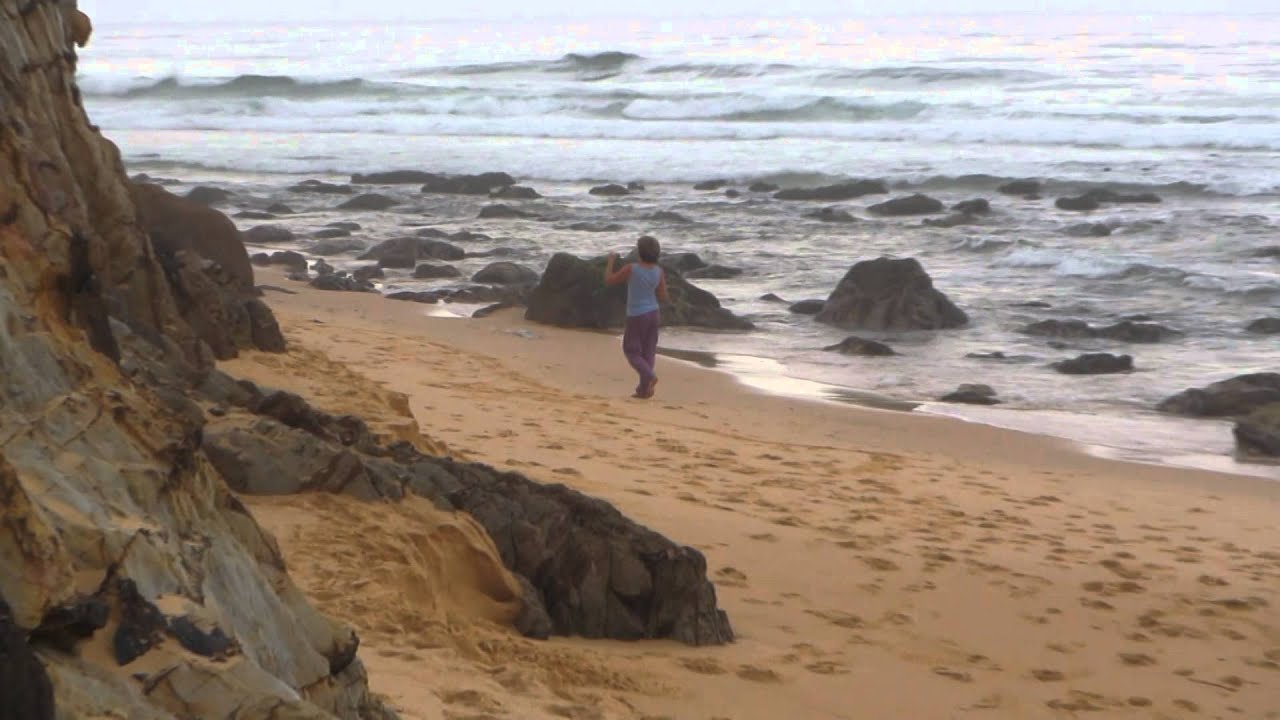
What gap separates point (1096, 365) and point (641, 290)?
372cm

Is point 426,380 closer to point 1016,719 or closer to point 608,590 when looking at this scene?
point 608,590

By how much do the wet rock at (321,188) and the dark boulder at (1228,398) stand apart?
1868 centimetres

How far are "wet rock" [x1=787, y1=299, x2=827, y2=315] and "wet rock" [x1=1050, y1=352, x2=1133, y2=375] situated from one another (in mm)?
3083

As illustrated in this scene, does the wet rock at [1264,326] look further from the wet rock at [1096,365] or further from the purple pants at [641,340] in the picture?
the purple pants at [641,340]

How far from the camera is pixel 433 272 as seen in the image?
1720 cm

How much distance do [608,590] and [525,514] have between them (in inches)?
17.6

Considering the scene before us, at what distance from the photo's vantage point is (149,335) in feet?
20.9

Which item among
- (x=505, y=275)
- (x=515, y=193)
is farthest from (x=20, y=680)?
(x=515, y=193)

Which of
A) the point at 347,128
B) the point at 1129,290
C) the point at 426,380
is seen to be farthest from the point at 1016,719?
the point at 347,128

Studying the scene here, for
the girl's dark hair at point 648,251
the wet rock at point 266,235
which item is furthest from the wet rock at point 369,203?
the girl's dark hair at point 648,251

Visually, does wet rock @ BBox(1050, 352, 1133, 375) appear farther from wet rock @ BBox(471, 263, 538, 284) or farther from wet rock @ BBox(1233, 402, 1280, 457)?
wet rock @ BBox(471, 263, 538, 284)

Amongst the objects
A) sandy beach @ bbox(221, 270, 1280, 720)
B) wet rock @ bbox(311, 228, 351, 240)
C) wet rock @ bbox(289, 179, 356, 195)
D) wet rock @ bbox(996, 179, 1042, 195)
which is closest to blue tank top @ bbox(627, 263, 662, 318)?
sandy beach @ bbox(221, 270, 1280, 720)

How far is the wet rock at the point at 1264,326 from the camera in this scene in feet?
46.1

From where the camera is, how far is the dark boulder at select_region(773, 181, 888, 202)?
86.2ft
